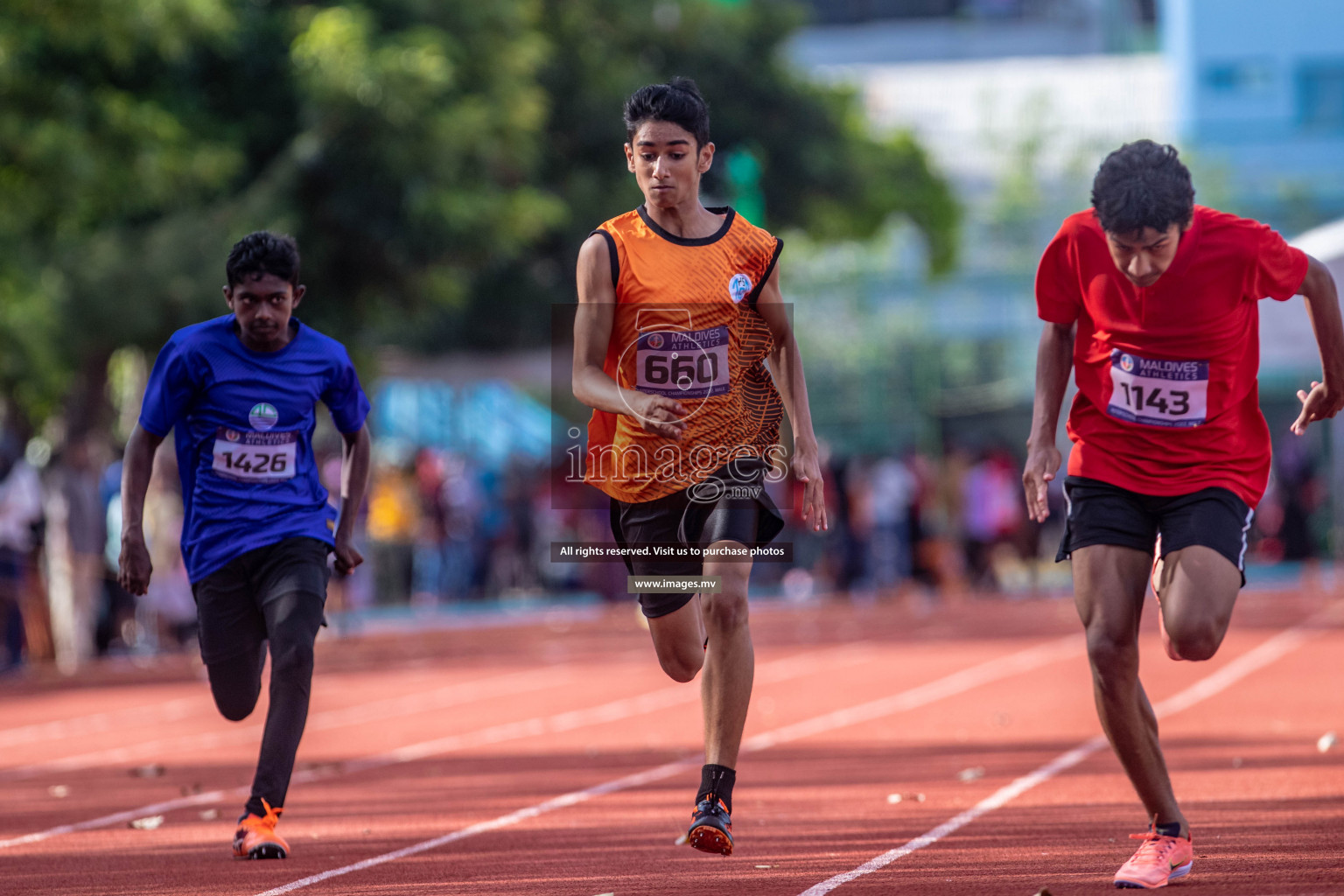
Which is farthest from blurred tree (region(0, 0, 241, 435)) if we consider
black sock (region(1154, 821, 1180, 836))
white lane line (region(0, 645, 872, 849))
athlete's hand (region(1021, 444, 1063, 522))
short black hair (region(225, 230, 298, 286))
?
Answer: black sock (region(1154, 821, 1180, 836))

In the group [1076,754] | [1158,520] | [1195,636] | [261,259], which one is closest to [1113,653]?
[1195,636]

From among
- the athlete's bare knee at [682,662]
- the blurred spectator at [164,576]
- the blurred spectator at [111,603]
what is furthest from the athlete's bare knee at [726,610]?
the blurred spectator at [111,603]

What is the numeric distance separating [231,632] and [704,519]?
202 cm

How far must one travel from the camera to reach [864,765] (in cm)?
976

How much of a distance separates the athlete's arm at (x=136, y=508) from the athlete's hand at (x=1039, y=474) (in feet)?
9.94

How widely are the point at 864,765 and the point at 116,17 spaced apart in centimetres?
779

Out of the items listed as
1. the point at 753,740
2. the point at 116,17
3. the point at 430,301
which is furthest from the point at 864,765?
the point at 430,301

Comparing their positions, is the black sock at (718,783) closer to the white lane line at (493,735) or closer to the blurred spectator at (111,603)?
the white lane line at (493,735)

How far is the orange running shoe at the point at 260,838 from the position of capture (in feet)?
22.0

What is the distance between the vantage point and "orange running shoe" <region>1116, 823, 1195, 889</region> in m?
5.58

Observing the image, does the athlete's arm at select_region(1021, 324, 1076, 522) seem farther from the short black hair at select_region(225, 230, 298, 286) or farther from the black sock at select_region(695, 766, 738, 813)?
the short black hair at select_region(225, 230, 298, 286)

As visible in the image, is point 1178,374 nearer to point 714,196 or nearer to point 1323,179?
point 714,196

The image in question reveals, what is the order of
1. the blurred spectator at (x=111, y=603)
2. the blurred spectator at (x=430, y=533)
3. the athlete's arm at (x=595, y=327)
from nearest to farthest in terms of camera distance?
the athlete's arm at (x=595, y=327), the blurred spectator at (x=111, y=603), the blurred spectator at (x=430, y=533)

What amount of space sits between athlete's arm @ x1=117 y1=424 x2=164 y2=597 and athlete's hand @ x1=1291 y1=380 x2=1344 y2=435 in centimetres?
385
